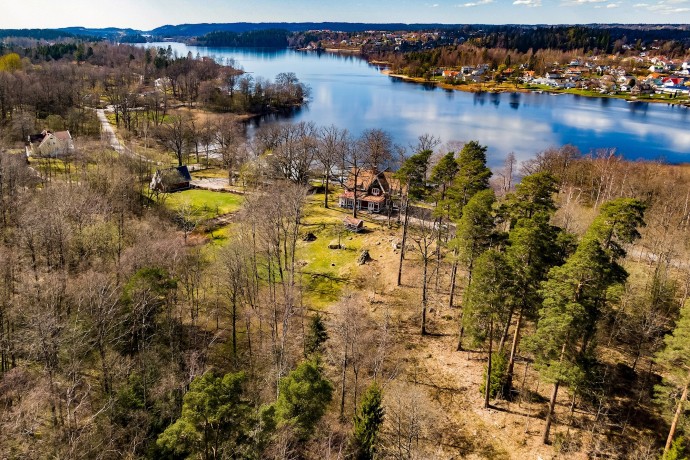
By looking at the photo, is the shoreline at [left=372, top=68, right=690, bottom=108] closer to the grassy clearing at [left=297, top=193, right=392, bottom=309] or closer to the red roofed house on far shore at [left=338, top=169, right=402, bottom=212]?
the red roofed house on far shore at [left=338, top=169, right=402, bottom=212]

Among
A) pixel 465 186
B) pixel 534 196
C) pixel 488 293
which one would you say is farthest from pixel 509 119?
pixel 488 293

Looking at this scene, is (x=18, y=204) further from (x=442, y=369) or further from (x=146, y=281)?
(x=442, y=369)

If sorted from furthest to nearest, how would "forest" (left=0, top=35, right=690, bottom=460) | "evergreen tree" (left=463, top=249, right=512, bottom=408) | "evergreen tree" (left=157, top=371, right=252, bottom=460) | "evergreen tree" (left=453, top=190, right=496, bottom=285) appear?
1. "evergreen tree" (left=453, top=190, right=496, bottom=285)
2. "evergreen tree" (left=463, top=249, right=512, bottom=408)
3. "forest" (left=0, top=35, right=690, bottom=460)
4. "evergreen tree" (left=157, top=371, right=252, bottom=460)

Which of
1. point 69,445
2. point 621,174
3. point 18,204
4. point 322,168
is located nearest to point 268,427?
point 69,445

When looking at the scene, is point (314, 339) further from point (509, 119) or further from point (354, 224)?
point (509, 119)

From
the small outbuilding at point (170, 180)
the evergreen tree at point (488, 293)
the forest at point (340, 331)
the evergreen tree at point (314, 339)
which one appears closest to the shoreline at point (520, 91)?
the forest at point (340, 331)

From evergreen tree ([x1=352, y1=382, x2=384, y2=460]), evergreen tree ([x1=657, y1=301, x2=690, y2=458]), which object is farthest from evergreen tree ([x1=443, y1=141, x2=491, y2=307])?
evergreen tree ([x1=657, y1=301, x2=690, y2=458])
